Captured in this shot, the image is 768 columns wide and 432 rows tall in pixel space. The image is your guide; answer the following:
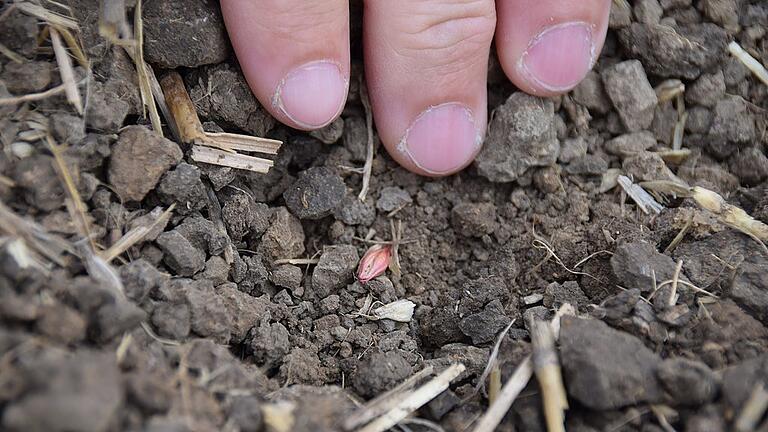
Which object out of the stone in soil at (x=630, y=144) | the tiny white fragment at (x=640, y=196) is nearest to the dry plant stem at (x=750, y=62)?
the stone in soil at (x=630, y=144)

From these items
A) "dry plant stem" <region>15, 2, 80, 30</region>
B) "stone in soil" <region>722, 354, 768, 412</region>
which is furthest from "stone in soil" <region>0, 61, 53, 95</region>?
"stone in soil" <region>722, 354, 768, 412</region>

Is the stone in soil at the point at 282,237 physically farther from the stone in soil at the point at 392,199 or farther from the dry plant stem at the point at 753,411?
the dry plant stem at the point at 753,411

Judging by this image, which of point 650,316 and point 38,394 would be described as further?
point 650,316

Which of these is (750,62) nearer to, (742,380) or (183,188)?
(742,380)

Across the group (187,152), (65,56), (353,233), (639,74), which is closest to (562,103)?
(639,74)

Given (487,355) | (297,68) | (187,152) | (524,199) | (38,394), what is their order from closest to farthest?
(38,394)
(487,355)
(187,152)
(297,68)
(524,199)

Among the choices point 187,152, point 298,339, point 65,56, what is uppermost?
point 65,56

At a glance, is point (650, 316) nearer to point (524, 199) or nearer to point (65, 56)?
point (524, 199)
